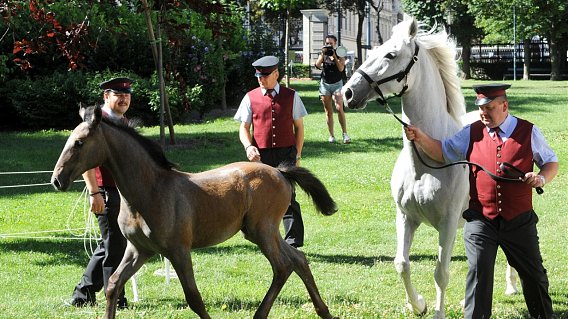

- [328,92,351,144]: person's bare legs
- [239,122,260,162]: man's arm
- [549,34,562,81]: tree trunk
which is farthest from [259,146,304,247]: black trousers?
[549,34,562,81]: tree trunk

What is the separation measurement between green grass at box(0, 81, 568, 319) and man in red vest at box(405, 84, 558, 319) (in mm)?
1180

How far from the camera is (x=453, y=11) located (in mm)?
52062

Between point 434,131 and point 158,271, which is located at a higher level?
point 434,131

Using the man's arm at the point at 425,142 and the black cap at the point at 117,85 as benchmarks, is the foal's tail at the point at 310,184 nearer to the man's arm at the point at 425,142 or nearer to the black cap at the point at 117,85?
the man's arm at the point at 425,142

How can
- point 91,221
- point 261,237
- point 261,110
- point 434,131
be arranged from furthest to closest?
point 261,110 < point 91,221 < point 434,131 < point 261,237

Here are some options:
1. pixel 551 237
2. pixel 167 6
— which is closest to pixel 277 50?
pixel 167 6

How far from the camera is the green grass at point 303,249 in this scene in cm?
736

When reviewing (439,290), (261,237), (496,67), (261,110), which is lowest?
(496,67)

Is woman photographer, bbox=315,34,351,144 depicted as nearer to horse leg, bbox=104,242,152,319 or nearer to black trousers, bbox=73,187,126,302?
black trousers, bbox=73,187,126,302

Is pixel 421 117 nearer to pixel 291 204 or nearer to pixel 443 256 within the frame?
pixel 443 256

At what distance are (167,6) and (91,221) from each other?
8.73 m

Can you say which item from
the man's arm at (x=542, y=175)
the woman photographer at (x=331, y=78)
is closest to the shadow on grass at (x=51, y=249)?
the man's arm at (x=542, y=175)

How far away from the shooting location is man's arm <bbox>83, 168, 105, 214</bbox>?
698 centimetres

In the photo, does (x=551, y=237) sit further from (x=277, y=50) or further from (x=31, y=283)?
(x=277, y=50)
